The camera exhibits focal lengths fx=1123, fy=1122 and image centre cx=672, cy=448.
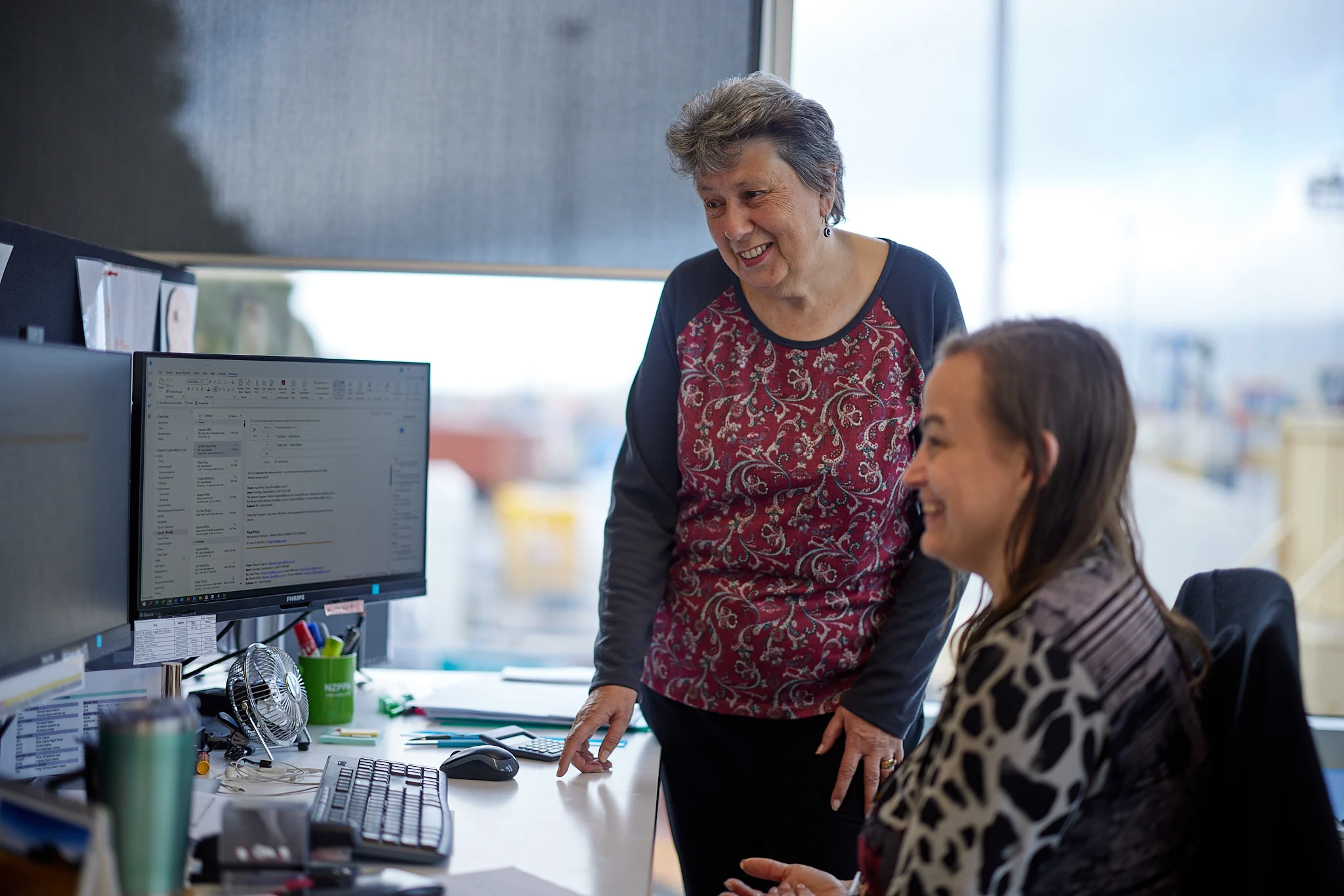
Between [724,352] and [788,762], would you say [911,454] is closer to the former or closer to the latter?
[724,352]

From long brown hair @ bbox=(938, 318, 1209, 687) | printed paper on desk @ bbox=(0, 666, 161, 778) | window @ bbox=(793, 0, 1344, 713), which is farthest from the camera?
window @ bbox=(793, 0, 1344, 713)

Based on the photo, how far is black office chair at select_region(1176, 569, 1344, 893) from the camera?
86 centimetres

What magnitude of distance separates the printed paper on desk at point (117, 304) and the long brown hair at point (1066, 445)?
4.39ft

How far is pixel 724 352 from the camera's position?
5.42 feet

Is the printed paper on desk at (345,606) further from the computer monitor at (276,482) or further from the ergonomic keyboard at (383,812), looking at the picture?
the ergonomic keyboard at (383,812)

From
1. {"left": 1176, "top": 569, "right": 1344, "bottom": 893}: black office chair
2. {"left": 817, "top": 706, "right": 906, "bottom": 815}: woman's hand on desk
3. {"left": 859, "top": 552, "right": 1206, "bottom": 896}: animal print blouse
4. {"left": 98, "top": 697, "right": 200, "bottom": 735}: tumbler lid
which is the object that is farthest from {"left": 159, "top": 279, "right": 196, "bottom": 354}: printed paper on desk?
{"left": 1176, "top": 569, "right": 1344, "bottom": 893}: black office chair

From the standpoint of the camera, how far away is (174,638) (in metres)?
1.42

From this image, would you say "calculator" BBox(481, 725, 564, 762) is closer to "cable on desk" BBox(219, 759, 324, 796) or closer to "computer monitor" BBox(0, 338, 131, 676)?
"cable on desk" BBox(219, 759, 324, 796)

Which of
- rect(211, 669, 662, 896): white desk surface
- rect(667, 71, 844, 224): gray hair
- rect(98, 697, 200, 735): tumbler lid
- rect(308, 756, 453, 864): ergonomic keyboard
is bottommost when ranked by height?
rect(211, 669, 662, 896): white desk surface

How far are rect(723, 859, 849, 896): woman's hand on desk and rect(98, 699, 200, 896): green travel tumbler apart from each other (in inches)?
24.5

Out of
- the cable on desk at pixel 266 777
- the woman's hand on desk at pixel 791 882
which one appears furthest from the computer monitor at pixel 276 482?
the woman's hand on desk at pixel 791 882

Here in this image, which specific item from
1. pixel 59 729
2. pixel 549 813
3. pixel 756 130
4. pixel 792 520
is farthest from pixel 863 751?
pixel 59 729

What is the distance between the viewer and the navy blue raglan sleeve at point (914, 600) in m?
1.50

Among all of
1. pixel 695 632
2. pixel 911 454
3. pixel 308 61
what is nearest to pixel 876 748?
pixel 695 632
